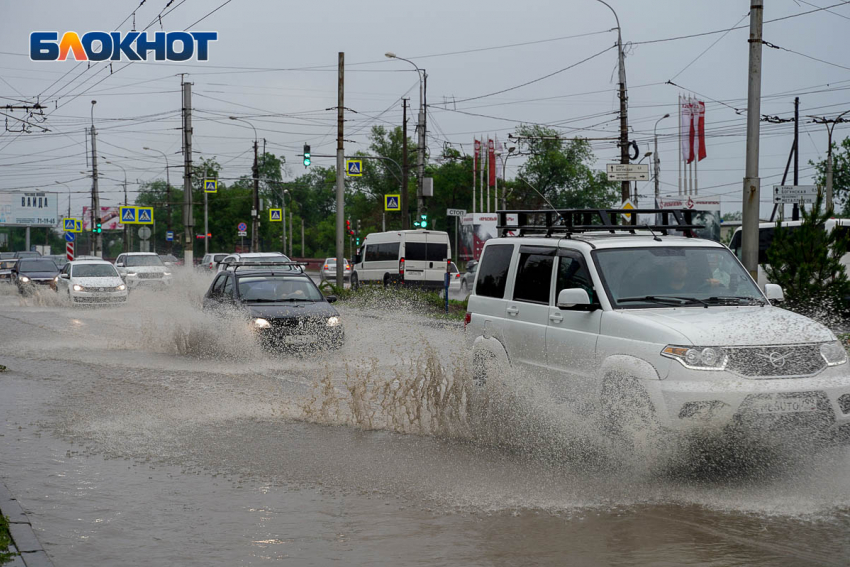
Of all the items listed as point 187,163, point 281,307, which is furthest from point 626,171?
point 187,163

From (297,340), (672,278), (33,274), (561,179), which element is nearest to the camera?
(672,278)

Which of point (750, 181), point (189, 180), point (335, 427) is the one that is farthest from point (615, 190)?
point (335, 427)

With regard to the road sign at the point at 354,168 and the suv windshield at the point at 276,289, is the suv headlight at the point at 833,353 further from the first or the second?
the road sign at the point at 354,168

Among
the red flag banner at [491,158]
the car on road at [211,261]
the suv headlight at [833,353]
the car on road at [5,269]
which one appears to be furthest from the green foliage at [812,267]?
the red flag banner at [491,158]

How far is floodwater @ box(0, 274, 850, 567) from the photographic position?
5562mm

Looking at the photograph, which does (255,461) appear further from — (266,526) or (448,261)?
(448,261)

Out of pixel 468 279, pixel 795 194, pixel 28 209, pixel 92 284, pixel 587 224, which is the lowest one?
pixel 468 279

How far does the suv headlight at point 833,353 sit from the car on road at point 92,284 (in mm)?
26618

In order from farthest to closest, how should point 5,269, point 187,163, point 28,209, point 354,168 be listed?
1. point 28,209
2. point 5,269
3. point 187,163
4. point 354,168

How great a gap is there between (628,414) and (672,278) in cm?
139

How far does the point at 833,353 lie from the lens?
6926 millimetres

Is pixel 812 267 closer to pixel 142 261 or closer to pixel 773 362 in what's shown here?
pixel 773 362

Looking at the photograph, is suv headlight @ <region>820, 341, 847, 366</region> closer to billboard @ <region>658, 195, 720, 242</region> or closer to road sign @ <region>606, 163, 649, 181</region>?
road sign @ <region>606, 163, 649, 181</region>

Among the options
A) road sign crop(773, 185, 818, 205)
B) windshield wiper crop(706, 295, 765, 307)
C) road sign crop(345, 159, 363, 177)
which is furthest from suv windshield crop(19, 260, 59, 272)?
windshield wiper crop(706, 295, 765, 307)
